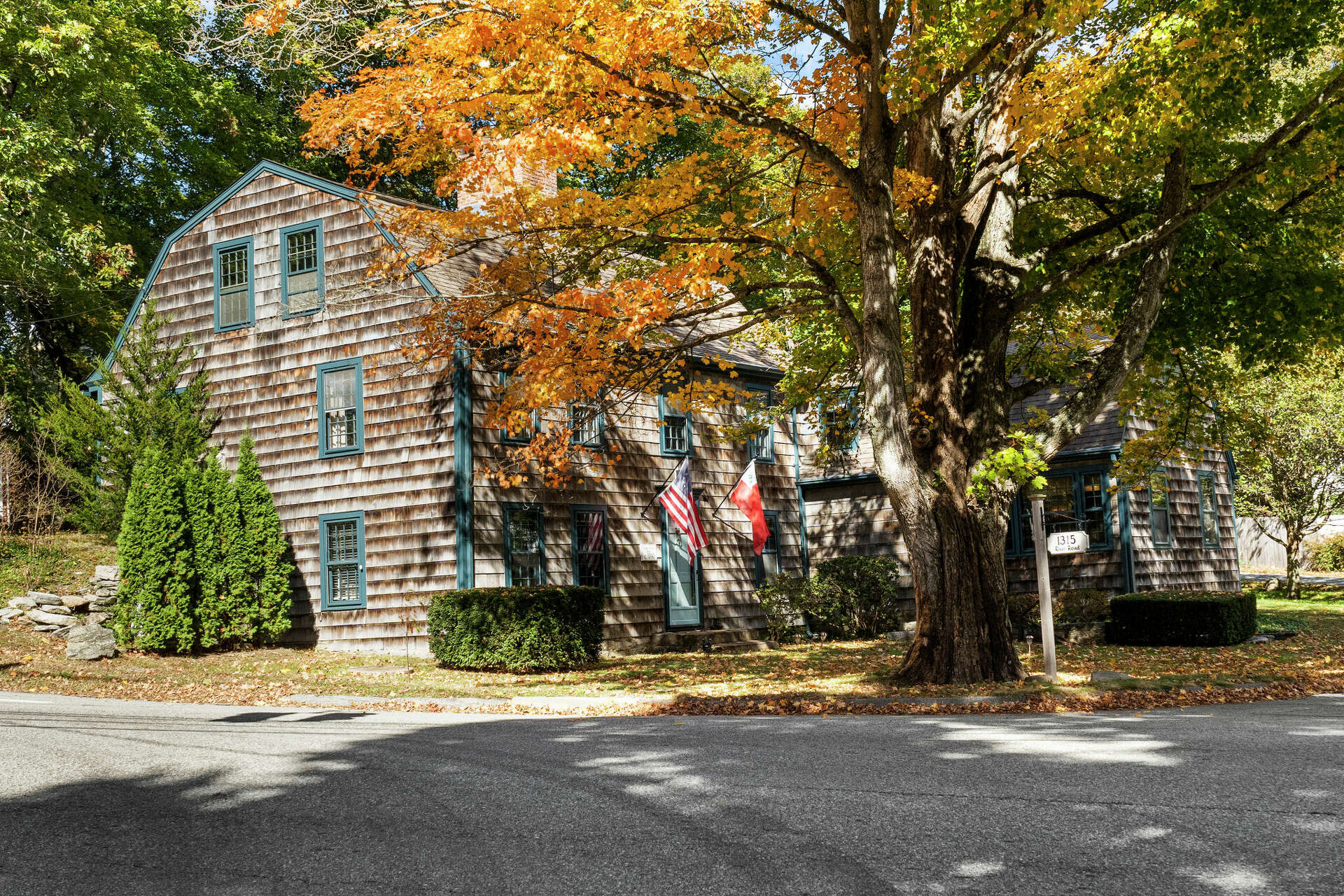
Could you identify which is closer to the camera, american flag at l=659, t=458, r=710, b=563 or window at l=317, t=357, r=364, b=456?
american flag at l=659, t=458, r=710, b=563

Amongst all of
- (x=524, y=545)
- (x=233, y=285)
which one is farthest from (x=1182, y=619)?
(x=233, y=285)

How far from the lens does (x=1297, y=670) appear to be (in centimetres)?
1495

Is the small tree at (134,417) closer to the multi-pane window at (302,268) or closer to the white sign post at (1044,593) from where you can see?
the multi-pane window at (302,268)

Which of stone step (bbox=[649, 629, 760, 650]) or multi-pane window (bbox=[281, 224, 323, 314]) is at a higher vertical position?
multi-pane window (bbox=[281, 224, 323, 314])

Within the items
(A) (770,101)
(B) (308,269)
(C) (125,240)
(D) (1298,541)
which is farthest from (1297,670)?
(C) (125,240)

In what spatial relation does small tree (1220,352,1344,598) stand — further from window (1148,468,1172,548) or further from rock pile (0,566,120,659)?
rock pile (0,566,120,659)

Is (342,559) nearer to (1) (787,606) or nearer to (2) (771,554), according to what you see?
(1) (787,606)

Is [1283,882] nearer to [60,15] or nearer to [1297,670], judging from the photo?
[1297,670]

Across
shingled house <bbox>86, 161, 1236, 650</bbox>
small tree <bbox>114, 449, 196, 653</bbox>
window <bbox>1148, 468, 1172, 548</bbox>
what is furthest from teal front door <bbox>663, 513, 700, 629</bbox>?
window <bbox>1148, 468, 1172, 548</bbox>

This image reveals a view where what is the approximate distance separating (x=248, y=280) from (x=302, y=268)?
146 cm

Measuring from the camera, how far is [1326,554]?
41.9 meters

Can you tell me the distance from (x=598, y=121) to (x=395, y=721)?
733 centimetres

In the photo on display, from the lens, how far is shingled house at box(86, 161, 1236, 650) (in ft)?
65.6

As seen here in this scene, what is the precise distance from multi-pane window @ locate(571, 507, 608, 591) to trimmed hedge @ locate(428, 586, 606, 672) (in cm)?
343
